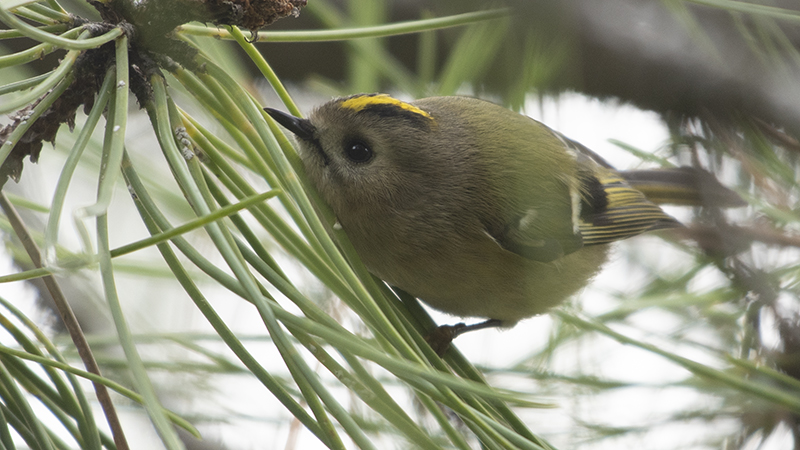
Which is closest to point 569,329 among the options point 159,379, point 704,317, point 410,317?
point 704,317

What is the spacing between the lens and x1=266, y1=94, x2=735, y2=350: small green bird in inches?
37.7

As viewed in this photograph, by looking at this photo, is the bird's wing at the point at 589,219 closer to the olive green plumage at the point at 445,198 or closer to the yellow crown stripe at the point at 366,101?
the olive green plumage at the point at 445,198

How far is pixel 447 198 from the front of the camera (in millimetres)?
1029

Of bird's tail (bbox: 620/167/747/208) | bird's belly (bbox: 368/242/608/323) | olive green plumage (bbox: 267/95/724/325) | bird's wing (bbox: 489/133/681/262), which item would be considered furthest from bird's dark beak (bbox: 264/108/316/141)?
bird's tail (bbox: 620/167/747/208)

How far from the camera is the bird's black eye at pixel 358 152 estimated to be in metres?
1.00

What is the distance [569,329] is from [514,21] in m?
0.95

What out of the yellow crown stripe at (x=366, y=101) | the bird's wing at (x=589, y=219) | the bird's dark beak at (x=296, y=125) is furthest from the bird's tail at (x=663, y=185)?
the bird's dark beak at (x=296, y=125)

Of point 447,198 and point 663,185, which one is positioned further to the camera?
point 663,185

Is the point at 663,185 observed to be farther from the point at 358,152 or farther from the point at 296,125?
the point at 296,125

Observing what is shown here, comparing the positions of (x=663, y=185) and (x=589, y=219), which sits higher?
(x=663, y=185)

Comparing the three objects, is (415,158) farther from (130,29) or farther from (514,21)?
(514,21)

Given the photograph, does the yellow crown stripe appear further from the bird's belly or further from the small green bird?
the bird's belly

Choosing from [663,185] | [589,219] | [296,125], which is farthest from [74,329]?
[663,185]

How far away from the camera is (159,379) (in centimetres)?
117
